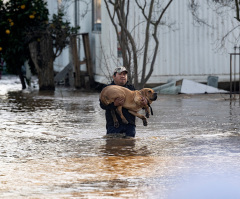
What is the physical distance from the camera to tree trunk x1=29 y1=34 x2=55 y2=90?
74.8 ft

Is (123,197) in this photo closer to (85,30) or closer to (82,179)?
(82,179)

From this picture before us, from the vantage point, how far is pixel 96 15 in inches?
932

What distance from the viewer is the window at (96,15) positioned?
23.4 meters

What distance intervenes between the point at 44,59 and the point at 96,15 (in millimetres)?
2431

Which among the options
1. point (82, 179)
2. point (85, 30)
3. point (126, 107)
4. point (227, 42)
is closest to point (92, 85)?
point (85, 30)

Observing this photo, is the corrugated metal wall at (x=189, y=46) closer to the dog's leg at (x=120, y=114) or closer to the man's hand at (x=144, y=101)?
the man's hand at (x=144, y=101)

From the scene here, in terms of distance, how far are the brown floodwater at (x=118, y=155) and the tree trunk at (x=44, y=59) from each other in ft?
21.8

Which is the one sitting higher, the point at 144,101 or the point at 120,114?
the point at 144,101

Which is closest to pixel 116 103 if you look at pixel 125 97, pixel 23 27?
pixel 125 97

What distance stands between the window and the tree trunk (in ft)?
5.96

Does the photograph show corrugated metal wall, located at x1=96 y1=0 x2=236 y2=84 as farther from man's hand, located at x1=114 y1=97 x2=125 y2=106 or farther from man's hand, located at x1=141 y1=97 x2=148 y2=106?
man's hand, located at x1=114 y1=97 x2=125 y2=106

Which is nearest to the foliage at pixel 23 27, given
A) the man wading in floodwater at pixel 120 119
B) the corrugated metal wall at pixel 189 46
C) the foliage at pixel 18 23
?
the foliage at pixel 18 23

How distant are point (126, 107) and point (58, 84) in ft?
55.5

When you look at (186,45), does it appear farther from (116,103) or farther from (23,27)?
(116,103)
